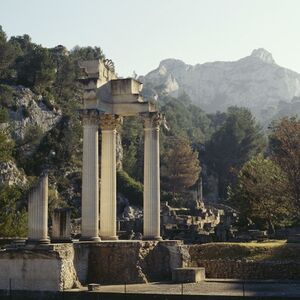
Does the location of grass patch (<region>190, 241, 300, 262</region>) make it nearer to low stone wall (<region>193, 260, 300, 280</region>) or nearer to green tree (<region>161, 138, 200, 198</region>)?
low stone wall (<region>193, 260, 300, 280</region>)

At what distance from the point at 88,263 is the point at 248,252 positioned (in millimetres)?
10875

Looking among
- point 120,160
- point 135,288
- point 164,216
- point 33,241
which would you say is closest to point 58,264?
point 33,241

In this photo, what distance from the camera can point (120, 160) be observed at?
95.9m

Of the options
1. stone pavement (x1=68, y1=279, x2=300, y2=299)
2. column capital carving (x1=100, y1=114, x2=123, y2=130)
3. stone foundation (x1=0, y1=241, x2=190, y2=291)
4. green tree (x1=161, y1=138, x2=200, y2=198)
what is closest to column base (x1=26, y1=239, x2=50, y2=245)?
stone foundation (x1=0, y1=241, x2=190, y2=291)

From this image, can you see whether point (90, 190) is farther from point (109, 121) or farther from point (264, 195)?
point (264, 195)

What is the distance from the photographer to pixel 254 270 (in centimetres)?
3141

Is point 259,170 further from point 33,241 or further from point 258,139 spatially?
point 258,139

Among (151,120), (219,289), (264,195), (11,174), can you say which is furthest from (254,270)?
(11,174)

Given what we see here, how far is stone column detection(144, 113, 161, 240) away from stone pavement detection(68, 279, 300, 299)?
3916mm

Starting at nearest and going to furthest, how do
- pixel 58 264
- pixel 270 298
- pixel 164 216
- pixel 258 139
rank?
pixel 270 298
pixel 58 264
pixel 164 216
pixel 258 139

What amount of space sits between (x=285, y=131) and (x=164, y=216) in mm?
27009

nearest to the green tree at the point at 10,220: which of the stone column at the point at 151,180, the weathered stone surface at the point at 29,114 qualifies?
the stone column at the point at 151,180

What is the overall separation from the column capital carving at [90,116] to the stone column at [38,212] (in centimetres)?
442

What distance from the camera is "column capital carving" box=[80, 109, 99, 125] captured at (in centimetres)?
2922
